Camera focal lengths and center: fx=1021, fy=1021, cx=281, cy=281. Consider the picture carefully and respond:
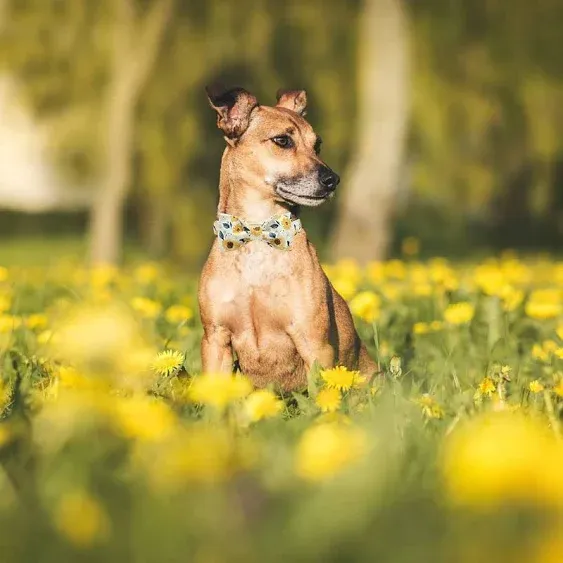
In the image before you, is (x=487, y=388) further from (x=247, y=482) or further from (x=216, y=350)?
(x=247, y=482)

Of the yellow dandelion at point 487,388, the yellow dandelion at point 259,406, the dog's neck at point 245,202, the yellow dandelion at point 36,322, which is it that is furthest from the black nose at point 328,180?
the yellow dandelion at point 259,406

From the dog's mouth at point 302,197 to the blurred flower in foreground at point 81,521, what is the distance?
262 centimetres

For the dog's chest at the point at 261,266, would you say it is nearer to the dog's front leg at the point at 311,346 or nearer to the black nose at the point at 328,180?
the dog's front leg at the point at 311,346

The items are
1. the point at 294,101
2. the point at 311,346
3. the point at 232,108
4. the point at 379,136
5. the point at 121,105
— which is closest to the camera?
the point at 311,346

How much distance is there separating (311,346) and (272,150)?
866 mm

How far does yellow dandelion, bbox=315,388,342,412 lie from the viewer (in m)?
2.86

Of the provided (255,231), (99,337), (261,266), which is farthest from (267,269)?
(99,337)

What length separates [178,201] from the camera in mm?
17141

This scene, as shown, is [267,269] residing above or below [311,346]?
above

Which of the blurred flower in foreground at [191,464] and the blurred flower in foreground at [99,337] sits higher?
the blurred flower in foreground at [99,337]

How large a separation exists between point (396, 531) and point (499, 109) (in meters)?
14.6

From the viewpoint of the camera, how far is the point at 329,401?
2.89 meters

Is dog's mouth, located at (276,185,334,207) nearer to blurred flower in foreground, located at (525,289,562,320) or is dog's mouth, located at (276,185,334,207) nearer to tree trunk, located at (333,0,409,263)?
blurred flower in foreground, located at (525,289,562,320)

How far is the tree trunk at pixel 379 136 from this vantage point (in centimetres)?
1207
